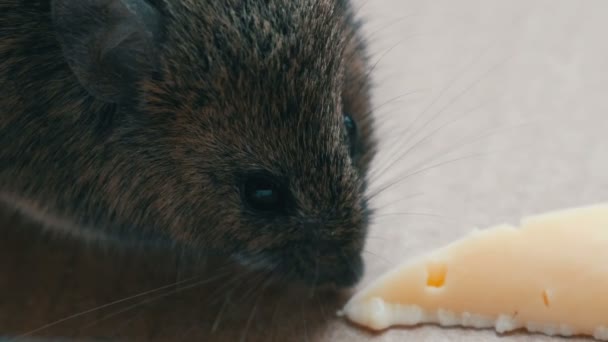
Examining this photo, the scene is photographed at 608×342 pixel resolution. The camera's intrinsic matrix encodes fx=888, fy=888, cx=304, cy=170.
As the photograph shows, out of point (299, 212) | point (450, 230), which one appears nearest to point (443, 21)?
point (450, 230)

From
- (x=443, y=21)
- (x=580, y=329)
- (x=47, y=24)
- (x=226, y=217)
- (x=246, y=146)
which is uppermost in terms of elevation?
(x=443, y=21)

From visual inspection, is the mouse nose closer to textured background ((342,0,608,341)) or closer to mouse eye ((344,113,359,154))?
mouse eye ((344,113,359,154))

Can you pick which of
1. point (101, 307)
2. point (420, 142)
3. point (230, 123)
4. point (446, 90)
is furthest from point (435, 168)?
point (101, 307)

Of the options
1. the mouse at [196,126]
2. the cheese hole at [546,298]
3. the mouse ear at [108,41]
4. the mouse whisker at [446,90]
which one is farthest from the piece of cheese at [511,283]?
the mouse ear at [108,41]

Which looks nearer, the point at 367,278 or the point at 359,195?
the point at 359,195

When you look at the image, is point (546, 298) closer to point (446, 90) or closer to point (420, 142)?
point (420, 142)

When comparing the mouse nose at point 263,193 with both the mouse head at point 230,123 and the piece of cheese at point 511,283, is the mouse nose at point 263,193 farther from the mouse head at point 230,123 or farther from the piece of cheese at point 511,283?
the piece of cheese at point 511,283

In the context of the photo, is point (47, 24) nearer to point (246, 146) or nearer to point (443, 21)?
point (246, 146)

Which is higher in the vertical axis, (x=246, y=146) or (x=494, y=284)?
(x=246, y=146)

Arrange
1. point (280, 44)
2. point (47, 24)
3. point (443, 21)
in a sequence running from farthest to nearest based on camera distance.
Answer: point (443, 21)
point (47, 24)
point (280, 44)
